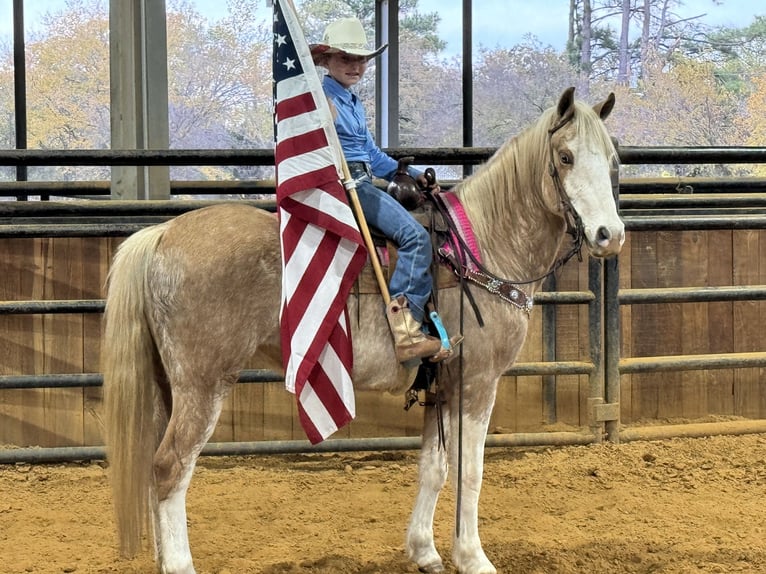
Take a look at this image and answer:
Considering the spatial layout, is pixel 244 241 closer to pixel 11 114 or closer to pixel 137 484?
pixel 137 484

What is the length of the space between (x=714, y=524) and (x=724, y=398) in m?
1.83

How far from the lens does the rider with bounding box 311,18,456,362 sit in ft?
9.32

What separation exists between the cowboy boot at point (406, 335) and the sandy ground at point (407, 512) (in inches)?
39.4

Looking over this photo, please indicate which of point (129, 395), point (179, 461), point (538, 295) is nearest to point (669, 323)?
point (538, 295)

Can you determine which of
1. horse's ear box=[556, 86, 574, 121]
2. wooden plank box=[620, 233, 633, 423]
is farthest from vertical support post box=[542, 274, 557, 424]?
horse's ear box=[556, 86, 574, 121]

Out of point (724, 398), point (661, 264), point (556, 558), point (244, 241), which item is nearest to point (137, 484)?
point (244, 241)

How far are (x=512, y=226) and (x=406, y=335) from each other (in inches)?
28.4

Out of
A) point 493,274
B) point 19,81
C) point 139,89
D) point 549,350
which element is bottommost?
point 549,350

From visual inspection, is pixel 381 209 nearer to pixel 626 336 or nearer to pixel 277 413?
pixel 277 413

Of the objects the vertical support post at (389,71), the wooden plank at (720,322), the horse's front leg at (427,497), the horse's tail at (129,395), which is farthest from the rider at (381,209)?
the vertical support post at (389,71)

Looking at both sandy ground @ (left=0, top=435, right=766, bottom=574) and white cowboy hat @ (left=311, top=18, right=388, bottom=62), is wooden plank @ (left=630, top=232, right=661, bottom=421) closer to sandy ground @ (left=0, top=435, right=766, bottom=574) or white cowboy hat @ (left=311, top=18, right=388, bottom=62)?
sandy ground @ (left=0, top=435, right=766, bottom=574)

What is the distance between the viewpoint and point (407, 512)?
3.81 meters

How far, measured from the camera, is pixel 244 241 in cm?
288

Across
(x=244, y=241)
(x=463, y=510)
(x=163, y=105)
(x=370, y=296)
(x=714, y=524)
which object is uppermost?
(x=163, y=105)
